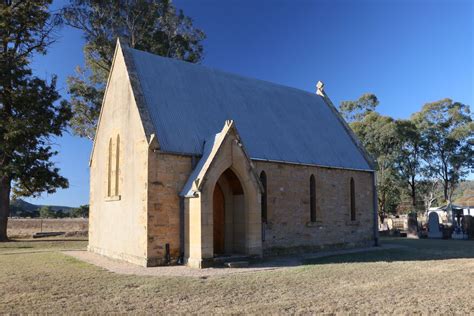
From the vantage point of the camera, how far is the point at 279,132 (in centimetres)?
2188

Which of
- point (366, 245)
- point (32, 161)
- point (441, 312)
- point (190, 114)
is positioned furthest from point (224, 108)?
point (32, 161)

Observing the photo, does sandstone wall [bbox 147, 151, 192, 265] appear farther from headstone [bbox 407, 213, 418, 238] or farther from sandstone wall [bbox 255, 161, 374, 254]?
headstone [bbox 407, 213, 418, 238]

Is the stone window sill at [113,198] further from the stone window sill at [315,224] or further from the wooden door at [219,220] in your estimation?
the stone window sill at [315,224]

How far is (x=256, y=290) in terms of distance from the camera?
11250 millimetres

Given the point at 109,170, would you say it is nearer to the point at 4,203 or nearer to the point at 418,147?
the point at 4,203

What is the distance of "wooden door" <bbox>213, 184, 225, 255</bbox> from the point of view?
60.8 feet

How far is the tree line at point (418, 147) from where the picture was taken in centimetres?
4684

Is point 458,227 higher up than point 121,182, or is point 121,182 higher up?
point 121,182

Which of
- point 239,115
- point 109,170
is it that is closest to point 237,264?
point 239,115

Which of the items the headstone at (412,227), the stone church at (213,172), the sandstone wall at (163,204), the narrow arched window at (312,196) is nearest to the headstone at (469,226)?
the headstone at (412,227)

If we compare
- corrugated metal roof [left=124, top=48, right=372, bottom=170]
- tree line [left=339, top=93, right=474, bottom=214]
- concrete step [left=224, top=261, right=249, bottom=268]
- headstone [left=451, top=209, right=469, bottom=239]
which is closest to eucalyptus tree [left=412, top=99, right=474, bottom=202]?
tree line [left=339, top=93, right=474, bottom=214]

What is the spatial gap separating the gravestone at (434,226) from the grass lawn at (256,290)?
19.3 m

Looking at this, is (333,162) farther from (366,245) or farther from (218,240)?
(218,240)

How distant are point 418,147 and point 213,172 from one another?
4199 centimetres
